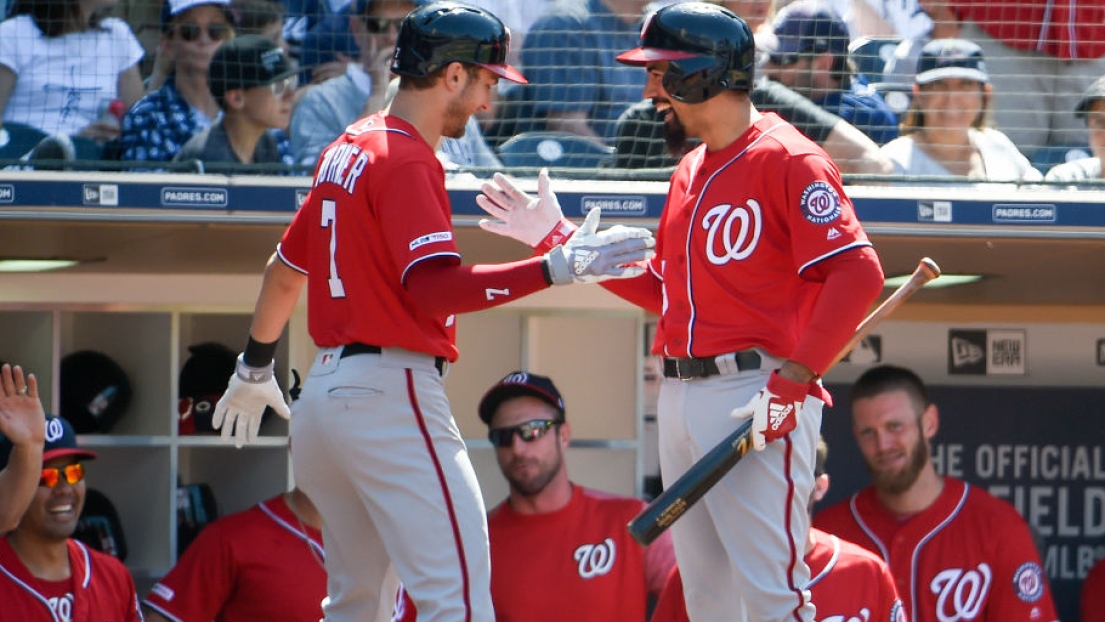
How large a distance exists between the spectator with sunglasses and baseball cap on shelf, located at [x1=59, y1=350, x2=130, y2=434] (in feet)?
4.52

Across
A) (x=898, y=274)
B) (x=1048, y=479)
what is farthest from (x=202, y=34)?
(x=1048, y=479)

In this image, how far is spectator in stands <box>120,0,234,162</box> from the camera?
5.35 m

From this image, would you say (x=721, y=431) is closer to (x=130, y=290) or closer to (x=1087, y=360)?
(x=130, y=290)

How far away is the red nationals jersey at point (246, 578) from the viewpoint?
5098 mm

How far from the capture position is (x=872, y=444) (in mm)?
5258

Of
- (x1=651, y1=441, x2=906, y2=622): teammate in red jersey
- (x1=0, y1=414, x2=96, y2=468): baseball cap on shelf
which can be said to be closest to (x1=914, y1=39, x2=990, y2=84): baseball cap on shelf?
(x1=651, y1=441, x2=906, y2=622): teammate in red jersey

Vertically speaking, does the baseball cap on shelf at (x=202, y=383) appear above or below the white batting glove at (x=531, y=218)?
below

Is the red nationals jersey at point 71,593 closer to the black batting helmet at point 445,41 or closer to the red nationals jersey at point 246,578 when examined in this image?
the red nationals jersey at point 246,578

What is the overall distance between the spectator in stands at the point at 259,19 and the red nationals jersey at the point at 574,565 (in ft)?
6.53

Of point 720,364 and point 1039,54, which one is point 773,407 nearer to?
point 720,364

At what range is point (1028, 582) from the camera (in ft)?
17.0

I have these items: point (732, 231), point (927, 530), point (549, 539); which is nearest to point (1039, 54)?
point (927, 530)

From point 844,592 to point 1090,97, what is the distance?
85.5 inches

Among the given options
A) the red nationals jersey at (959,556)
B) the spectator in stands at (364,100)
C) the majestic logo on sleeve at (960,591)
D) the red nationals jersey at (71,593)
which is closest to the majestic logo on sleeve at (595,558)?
the red nationals jersey at (959,556)
